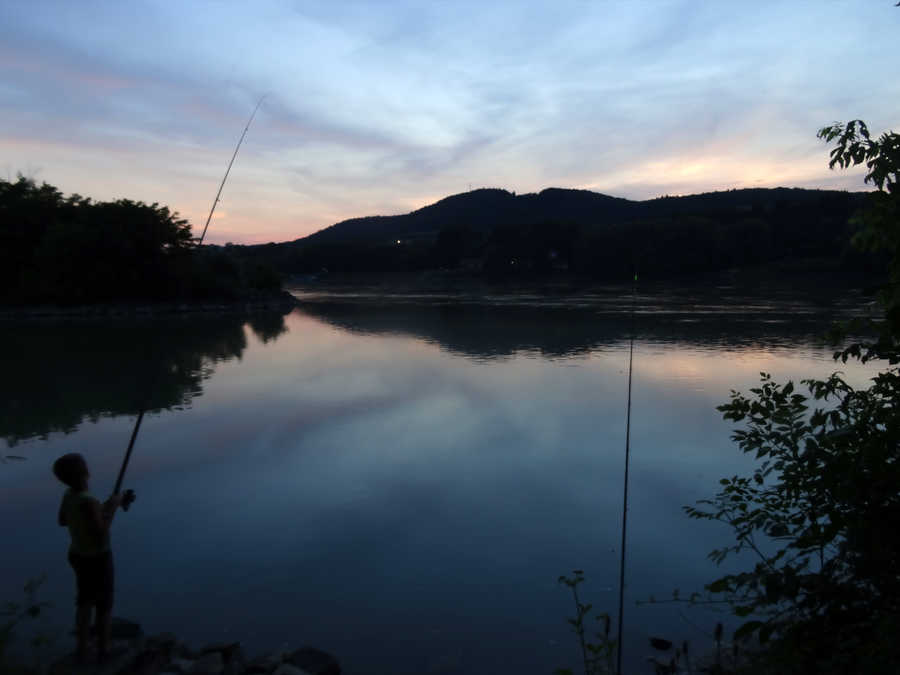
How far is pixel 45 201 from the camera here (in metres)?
52.0

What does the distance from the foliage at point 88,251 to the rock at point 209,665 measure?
4667cm

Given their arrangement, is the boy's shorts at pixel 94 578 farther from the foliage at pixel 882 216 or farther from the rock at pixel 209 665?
the foliage at pixel 882 216

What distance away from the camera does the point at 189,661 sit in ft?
16.7

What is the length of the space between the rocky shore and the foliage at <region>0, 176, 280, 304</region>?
46.3 m

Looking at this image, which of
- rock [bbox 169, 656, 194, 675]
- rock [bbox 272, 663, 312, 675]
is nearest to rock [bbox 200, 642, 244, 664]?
rock [bbox 169, 656, 194, 675]

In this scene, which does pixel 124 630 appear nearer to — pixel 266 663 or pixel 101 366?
pixel 266 663

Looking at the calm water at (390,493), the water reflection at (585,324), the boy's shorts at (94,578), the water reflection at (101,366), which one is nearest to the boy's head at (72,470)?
the boy's shorts at (94,578)

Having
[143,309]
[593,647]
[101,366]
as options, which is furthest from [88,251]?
[593,647]

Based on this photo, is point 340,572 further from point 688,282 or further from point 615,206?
point 615,206

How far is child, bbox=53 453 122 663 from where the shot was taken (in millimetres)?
4680

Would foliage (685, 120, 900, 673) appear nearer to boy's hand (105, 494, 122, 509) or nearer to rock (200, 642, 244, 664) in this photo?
rock (200, 642, 244, 664)

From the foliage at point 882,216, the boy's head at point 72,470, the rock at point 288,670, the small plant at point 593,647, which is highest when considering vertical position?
the foliage at point 882,216

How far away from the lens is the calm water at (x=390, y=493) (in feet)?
20.2

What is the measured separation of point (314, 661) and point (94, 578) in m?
1.92
